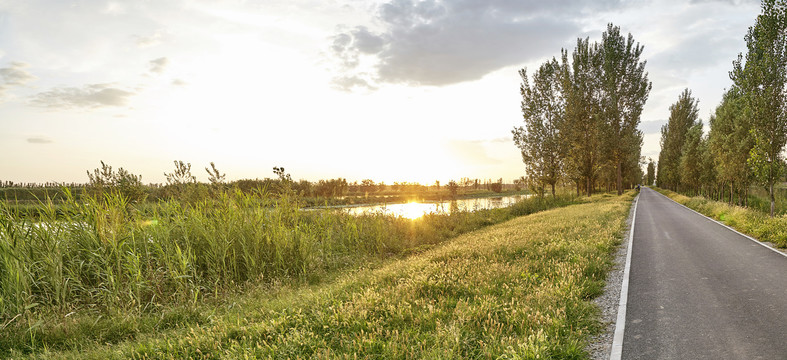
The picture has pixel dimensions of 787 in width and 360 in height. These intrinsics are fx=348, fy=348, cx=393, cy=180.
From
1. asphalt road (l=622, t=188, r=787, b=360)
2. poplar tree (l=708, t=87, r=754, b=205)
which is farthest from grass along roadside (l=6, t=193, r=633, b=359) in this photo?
poplar tree (l=708, t=87, r=754, b=205)

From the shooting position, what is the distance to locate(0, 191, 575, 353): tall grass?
6.02m

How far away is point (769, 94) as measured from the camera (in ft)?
57.1

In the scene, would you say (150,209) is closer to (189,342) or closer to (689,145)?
(189,342)

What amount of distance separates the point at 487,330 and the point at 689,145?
5085 centimetres

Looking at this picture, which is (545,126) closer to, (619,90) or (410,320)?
(619,90)

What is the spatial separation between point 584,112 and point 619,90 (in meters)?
6.70

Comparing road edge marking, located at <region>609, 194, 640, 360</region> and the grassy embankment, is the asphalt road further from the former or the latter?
the grassy embankment

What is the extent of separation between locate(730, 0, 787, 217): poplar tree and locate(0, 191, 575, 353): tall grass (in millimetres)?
21586

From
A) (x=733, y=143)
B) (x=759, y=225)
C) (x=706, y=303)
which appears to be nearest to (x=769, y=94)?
(x=759, y=225)

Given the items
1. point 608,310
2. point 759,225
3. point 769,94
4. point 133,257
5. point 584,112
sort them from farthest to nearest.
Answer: point 584,112 → point 769,94 → point 759,225 → point 133,257 → point 608,310

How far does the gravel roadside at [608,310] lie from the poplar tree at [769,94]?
13885mm

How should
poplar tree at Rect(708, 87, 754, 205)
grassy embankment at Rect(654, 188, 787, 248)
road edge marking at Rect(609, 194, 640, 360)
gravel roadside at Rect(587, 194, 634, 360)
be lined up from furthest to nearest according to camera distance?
1. poplar tree at Rect(708, 87, 754, 205)
2. grassy embankment at Rect(654, 188, 787, 248)
3. gravel roadside at Rect(587, 194, 634, 360)
4. road edge marking at Rect(609, 194, 640, 360)

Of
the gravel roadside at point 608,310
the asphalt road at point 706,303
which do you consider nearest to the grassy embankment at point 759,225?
the asphalt road at point 706,303

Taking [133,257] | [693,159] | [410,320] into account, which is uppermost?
[693,159]
